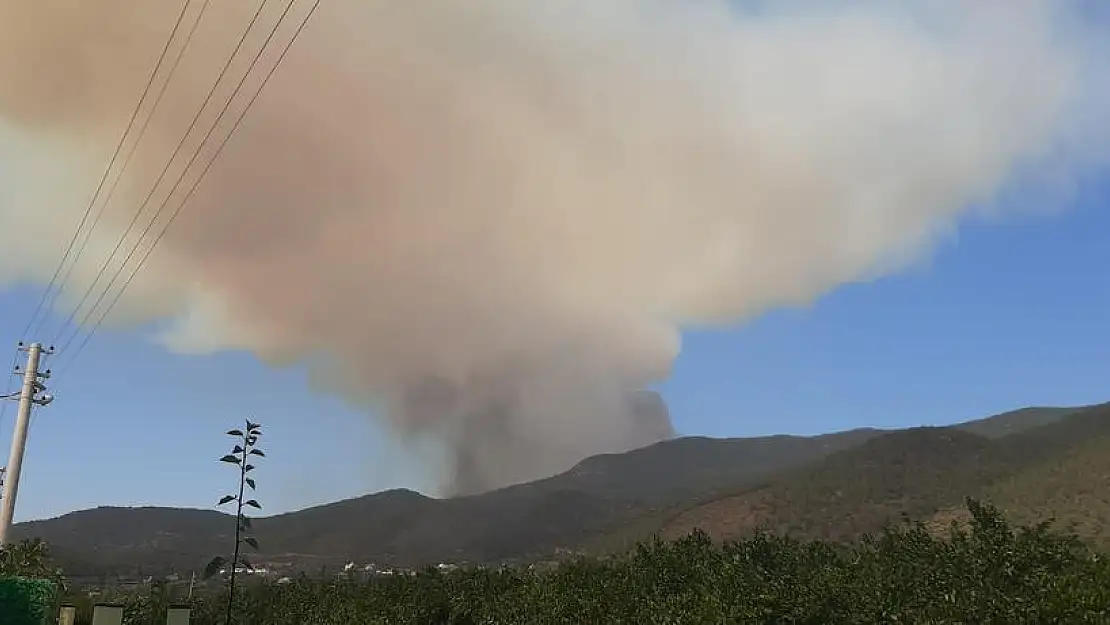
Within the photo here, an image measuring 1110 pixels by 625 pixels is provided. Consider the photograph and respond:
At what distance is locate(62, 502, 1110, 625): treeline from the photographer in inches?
1486

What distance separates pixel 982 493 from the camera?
488 feet

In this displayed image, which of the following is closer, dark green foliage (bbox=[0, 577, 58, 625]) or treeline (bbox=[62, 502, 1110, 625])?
dark green foliage (bbox=[0, 577, 58, 625])

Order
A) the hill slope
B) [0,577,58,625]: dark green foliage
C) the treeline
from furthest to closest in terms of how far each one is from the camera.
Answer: the hill slope
the treeline
[0,577,58,625]: dark green foliage

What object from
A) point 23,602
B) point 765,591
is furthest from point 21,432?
point 765,591

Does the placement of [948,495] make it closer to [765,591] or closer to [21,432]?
[765,591]

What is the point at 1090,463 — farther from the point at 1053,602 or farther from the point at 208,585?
the point at 208,585

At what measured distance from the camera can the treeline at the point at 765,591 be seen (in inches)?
1486

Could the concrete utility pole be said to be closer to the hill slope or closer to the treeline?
the treeline

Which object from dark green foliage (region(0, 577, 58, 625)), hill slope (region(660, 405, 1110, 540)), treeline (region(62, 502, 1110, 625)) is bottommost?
treeline (region(62, 502, 1110, 625))

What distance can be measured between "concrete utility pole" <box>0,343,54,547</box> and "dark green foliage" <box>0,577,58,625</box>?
9.71m

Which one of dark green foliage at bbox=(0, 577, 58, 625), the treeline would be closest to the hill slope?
the treeline

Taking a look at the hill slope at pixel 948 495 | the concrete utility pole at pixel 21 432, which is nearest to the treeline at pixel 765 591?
the concrete utility pole at pixel 21 432

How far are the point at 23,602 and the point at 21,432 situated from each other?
522 inches

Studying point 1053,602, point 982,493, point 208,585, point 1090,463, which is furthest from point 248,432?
point 208,585
